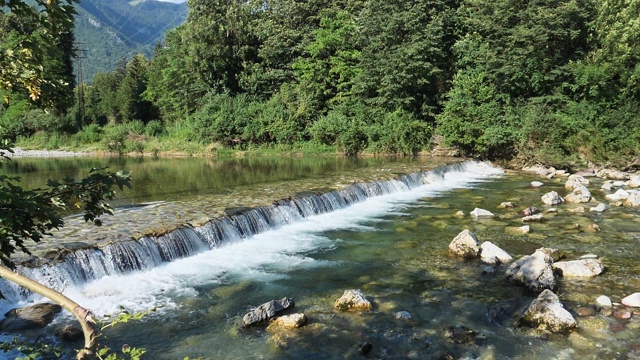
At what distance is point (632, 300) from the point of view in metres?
7.16

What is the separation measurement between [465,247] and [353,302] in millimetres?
3723

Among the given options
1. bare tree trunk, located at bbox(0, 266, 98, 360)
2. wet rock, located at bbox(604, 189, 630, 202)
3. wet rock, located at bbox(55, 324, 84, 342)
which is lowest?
wet rock, located at bbox(55, 324, 84, 342)

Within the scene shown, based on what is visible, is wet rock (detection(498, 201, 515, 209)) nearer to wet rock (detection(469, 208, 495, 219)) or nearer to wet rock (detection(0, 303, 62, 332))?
wet rock (detection(469, 208, 495, 219))

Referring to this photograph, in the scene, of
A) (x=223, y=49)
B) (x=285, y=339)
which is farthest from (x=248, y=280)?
(x=223, y=49)

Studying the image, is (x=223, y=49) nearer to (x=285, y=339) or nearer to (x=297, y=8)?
(x=297, y=8)

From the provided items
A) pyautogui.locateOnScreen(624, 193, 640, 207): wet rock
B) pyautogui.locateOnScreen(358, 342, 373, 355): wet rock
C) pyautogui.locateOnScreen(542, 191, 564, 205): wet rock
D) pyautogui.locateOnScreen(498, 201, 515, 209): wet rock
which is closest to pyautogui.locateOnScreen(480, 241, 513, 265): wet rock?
pyautogui.locateOnScreen(358, 342, 373, 355): wet rock

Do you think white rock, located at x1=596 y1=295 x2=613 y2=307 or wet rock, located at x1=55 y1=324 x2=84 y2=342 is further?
white rock, located at x1=596 y1=295 x2=613 y2=307

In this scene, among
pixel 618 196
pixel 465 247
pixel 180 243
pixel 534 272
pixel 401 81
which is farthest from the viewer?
pixel 401 81

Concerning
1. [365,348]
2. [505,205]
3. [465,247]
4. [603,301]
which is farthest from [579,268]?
[505,205]

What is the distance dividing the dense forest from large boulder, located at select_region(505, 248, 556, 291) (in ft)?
57.2

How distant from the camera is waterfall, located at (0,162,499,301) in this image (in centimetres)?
802

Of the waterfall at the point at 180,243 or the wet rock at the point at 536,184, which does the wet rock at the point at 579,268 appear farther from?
the wet rock at the point at 536,184

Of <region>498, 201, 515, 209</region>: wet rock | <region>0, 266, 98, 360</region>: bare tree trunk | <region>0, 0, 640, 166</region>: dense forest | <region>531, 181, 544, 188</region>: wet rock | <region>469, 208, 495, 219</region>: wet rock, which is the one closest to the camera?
<region>0, 266, 98, 360</region>: bare tree trunk

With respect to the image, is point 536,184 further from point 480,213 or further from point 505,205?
point 480,213
